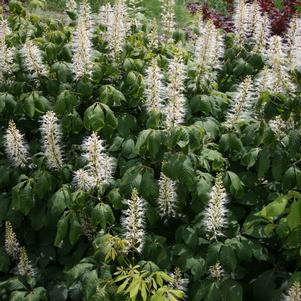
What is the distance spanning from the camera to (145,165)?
3752 mm

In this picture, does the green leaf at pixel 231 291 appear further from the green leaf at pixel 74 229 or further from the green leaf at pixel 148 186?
the green leaf at pixel 74 229

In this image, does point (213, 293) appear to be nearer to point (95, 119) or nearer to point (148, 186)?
point (148, 186)

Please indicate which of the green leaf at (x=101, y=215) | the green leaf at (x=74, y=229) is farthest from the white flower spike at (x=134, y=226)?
the green leaf at (x=74, y=229)

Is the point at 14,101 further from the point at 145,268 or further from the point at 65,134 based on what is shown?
the point at 145,268

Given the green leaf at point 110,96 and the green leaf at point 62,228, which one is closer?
the green leaf at point 62,228

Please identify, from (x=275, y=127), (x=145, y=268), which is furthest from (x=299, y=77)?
(x=145, y=268)

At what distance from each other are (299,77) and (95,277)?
1706mm

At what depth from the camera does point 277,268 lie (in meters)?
3.83

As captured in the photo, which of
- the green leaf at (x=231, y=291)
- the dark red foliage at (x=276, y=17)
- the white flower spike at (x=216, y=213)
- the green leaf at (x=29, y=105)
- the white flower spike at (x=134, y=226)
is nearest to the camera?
the white flower spike at (x=134, y=226)

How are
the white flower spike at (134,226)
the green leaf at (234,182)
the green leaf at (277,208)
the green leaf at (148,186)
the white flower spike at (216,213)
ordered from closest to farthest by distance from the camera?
the green leaf at (277,208)
the white flower spike at (134,226)
the white flower spike at (216,213)
the green leaf at (148,186)
the green leaf at (234,182)

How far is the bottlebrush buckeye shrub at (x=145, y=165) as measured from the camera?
3.52 metres

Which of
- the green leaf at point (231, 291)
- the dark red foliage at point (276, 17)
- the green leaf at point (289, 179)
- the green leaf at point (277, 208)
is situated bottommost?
the green leaf at point (231, 291)

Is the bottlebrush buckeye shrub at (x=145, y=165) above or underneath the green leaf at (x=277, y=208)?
underneath

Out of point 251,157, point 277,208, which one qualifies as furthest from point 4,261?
point 277,208
